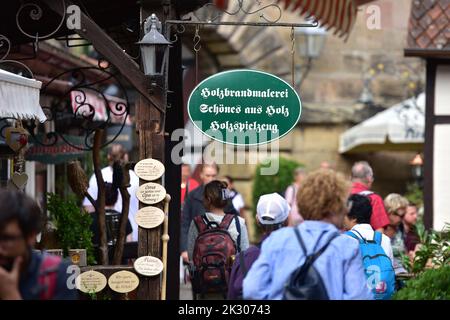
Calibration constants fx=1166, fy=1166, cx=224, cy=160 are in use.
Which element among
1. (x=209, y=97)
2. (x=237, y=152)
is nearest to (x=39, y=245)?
(x=209, y=97)

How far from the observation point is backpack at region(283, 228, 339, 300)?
543 centimetres

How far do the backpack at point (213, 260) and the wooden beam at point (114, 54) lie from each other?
4.78 feet

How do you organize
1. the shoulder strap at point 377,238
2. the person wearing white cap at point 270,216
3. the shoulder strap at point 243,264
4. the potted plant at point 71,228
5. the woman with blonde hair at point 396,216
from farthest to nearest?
the woman with blonde hair at point 396,216 < the potted plant at point 71,228 < the shoulder strap at point 377,238 < the person wearing white cap at point 270,216 < the shoulder strap at point 243,264

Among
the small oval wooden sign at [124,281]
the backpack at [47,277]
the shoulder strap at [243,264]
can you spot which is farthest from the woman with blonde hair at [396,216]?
the backpack at [47,277]

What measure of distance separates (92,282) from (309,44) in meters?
15.2

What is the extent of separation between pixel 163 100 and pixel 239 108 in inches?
20.3

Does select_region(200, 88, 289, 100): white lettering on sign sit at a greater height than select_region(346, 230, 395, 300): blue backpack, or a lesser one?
greater

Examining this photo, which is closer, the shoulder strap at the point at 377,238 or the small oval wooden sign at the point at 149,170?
the shoulder strap at the point at 377,238

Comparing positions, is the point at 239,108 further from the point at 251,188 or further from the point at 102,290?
the point at 251,188

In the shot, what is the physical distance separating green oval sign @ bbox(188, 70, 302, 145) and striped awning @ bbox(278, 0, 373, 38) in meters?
3.23

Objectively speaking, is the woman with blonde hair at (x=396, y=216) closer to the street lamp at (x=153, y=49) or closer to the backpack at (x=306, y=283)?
the street lamp at (x=153, y=49)

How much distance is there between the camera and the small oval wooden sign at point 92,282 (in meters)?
7.64

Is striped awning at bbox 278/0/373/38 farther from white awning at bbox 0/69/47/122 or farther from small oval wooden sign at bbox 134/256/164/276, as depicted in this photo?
white awning at bbox 0/69/47/122

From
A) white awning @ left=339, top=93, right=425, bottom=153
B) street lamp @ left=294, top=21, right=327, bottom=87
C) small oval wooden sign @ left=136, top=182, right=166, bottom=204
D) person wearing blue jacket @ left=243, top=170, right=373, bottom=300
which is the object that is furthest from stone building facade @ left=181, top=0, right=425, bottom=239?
person wearing blue jacket @ left=243, top=170, right=373, bottom=300
